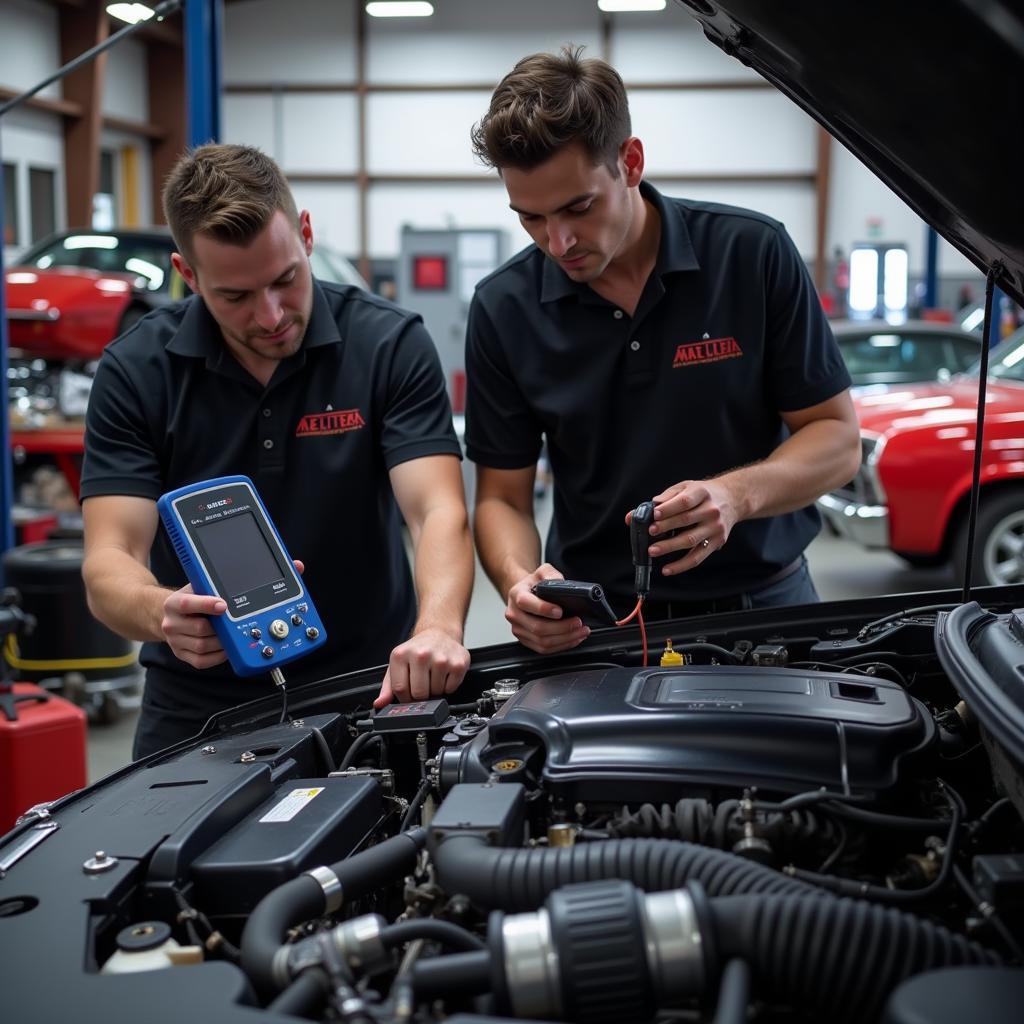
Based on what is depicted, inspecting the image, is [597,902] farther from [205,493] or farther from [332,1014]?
[205,493]

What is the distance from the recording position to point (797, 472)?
1961 millimetres

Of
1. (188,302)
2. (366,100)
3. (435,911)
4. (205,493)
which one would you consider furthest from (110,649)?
(366,100)

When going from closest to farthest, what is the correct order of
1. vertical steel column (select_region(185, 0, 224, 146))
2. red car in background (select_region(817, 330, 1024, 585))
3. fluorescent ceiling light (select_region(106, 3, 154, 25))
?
fluorescent ceiling light (select_region(106, 3, 154, 25)) < vertical steel column (select_region(185, 0, 224, 146)) < red car in background (select_region(817, 330, 1024, 585))

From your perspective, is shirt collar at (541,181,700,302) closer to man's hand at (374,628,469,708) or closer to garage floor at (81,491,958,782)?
man's hand at (374,628,469,708)

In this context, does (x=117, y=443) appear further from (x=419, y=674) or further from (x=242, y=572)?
(x=419, y=674)

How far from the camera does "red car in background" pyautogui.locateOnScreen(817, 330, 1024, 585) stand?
16.7ft

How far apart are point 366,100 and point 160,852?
15.7m

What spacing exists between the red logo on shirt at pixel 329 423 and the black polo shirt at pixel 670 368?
0.85ft

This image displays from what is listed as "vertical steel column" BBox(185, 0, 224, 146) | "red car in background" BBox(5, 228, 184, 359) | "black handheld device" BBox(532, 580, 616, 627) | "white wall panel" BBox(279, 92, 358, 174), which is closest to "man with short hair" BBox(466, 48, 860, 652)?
"black handheld device" BBox(532, 580, 616, 627)

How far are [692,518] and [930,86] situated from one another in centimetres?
67

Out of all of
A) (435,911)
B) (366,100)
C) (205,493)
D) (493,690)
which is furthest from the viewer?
(366,100)

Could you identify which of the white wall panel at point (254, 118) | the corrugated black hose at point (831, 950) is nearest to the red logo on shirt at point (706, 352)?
the corrugated black hose at point (831, 950)

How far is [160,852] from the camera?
1.13m

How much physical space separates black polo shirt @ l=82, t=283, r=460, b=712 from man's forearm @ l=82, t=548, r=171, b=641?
14cm
